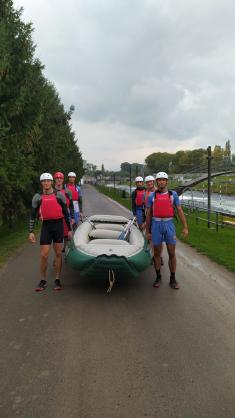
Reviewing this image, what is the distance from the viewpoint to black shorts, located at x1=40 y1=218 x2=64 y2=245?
6.77 metres

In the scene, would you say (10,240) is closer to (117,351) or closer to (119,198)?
(117,351)

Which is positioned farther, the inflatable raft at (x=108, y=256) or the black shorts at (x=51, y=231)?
the black shorts at (x=51, y=231)

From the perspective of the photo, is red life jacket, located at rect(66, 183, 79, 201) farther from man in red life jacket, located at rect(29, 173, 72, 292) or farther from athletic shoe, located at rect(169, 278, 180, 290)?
athletic shoe, located at rect(169, 278, 180, 290)

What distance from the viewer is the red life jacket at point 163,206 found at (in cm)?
689

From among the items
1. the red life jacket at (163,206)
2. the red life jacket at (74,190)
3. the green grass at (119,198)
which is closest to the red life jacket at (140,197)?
the red life jacket at (74,190)

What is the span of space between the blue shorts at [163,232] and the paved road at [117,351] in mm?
878

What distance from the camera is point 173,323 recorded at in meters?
5.17

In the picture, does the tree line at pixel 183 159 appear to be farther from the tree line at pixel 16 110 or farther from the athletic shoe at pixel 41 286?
the athletic shoe at pixel 41 286

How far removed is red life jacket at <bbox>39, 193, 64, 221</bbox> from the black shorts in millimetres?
105

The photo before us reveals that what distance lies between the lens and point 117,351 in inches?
169

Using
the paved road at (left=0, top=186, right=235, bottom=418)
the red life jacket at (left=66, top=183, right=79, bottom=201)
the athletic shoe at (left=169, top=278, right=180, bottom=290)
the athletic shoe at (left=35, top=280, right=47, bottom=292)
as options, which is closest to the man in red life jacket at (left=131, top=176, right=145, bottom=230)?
the red life jacket at (left=66, top=183, right=79, bottom=201)

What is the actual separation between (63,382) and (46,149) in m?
17.4

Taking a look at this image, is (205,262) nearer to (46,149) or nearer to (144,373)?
(144,373)

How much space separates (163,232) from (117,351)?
3.04 m
